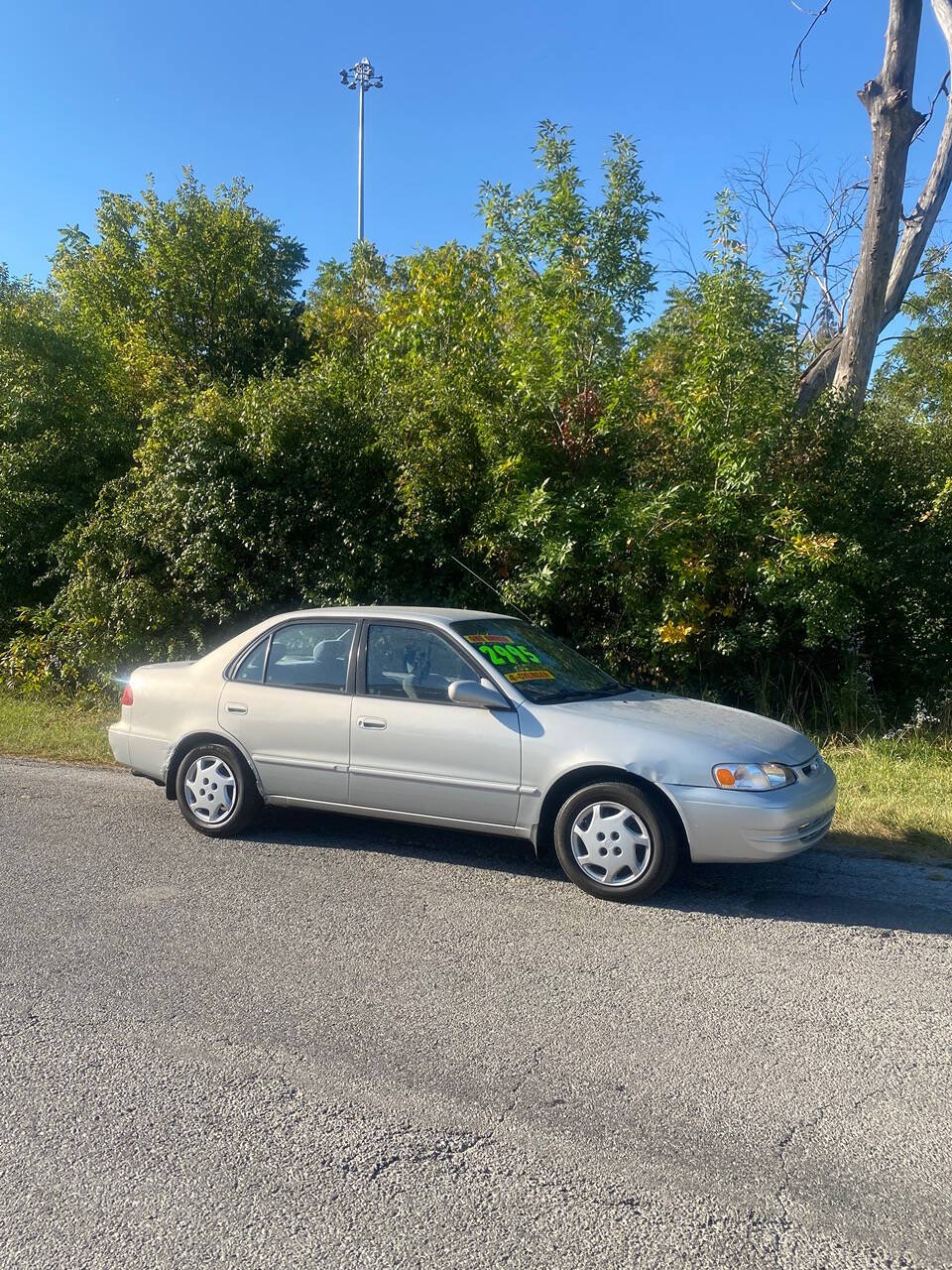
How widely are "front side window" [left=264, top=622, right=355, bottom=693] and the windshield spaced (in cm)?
77

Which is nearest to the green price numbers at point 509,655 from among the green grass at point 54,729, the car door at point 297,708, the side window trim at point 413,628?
the side window trim at point 413,628

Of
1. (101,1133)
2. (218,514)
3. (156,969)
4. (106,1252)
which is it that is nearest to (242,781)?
(156,969)

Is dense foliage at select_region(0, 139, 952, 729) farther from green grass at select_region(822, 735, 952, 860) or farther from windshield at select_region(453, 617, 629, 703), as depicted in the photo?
windshield at select_region(453, 617, 629, 703)

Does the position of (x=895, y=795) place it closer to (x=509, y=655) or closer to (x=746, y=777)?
(x=746, y=777)

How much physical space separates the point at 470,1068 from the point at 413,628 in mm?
3148

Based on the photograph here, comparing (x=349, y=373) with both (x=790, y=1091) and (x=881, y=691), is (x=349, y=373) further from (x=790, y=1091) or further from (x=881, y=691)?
(x=790, y=1091)

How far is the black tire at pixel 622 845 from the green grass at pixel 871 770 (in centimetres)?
182

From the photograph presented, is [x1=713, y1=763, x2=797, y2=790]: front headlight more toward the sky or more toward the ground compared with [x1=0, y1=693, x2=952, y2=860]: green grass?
more toward the sky

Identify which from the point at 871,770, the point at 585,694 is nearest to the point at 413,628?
the point at 585,694

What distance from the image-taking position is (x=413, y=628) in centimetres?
633

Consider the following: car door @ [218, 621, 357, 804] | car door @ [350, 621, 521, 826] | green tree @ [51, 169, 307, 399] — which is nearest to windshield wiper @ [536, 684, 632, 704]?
car door @ [350, 621, 521, 826]

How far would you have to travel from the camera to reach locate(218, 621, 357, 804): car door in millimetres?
6250

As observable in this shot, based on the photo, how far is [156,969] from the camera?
14.8ft

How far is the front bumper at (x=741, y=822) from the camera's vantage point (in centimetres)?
511
